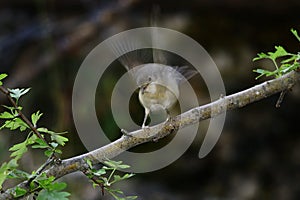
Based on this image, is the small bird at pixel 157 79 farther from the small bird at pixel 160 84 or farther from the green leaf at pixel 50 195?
the green leaf at pixel 50 195

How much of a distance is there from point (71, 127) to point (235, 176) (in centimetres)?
83

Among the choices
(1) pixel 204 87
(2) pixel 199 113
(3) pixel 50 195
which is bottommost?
(3) pixel 50 195

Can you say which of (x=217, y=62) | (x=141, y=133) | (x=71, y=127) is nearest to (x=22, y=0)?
(x=71, y=127)

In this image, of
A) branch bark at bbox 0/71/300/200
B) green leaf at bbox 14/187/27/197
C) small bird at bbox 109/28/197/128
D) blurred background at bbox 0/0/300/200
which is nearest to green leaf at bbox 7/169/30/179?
green leaf at bbox 14/187/27/197

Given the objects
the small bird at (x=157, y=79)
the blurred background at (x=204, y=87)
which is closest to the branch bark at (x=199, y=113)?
the small bird at (x=157, y=79)

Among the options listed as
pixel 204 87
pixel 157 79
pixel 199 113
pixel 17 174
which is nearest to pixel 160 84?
pixel 157 79

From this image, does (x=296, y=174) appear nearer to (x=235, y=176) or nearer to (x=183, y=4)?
(x=235, y=176)

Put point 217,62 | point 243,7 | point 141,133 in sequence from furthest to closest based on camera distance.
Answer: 1. point 217,62
2. point 243,7
3. point 141,133

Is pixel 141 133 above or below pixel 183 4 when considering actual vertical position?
below

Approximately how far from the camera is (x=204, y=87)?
2.40 meters

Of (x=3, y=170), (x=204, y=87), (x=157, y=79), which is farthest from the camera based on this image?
(x=204, y=87)

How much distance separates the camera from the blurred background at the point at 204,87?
7.50 feet

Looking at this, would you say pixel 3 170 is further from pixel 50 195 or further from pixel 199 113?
pixel 199 113

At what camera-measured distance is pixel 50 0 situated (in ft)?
7.98
